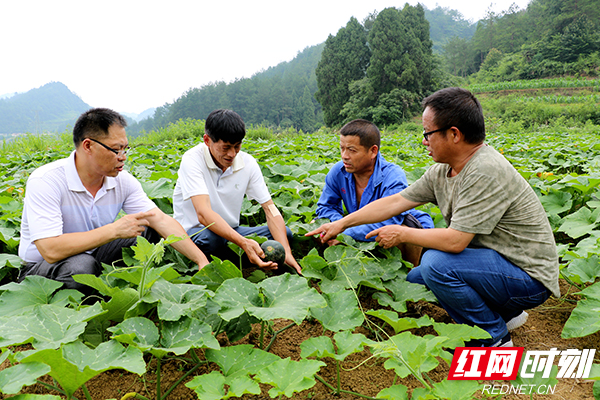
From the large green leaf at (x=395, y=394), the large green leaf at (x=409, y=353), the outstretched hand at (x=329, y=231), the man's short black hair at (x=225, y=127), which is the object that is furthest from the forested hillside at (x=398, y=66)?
the large green leaf at (x=395, y=394)

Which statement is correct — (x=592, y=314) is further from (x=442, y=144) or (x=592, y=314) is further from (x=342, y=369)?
(x=342, y=369)

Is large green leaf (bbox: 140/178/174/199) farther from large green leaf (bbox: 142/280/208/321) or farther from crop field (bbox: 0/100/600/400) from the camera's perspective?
large green leaf (bbox: 142/280/208/321)

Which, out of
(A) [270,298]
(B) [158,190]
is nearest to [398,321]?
(A) [270,298]

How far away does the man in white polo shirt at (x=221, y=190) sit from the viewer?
286 centimetres

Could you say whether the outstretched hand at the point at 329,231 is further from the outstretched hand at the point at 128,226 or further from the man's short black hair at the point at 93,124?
the man's short black hair at the point at 93,124

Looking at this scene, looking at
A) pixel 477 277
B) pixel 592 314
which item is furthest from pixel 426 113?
pixel 592 314

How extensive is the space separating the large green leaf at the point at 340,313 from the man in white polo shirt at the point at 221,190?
0.63 m

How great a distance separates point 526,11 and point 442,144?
8239 centimetres

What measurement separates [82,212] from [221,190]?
3.35ft

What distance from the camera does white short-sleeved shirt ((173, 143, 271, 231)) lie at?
301 cm

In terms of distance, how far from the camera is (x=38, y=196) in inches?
97.2

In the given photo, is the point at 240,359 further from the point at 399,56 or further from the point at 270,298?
the point at 399,56

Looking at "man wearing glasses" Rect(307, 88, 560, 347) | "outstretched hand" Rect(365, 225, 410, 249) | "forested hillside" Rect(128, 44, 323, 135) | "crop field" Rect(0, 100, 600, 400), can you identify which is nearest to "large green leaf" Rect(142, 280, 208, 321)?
"crop field" Rect(0, 100, 600, 400)

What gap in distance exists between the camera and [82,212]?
2695 millimetres
